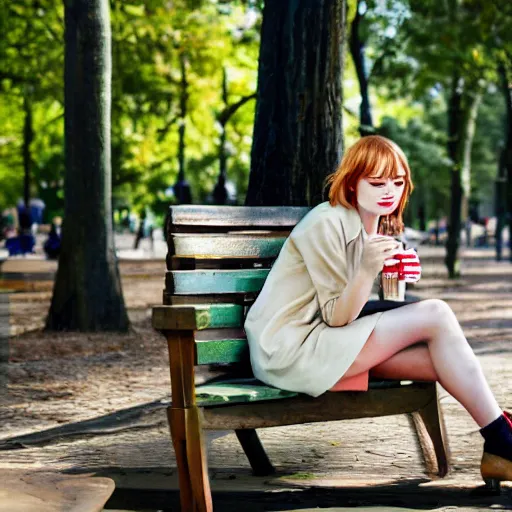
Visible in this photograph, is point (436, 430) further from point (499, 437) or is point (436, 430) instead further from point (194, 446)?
point (194, 446)

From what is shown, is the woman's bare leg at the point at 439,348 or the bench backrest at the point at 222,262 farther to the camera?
the bench backrest at the point at 222,262

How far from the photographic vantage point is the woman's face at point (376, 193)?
4.86 meters

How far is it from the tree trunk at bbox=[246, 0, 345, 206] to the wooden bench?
232 centimetres

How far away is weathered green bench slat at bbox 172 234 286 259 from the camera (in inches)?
198

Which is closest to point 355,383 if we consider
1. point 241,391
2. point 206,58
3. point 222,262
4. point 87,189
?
point 241,391

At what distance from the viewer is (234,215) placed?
5.25 metres

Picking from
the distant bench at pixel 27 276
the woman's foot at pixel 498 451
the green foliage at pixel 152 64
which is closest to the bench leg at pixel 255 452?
the woman's foot at pixel 498 451

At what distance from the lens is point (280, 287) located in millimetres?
4852

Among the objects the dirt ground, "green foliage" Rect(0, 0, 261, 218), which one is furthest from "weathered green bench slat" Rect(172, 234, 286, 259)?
"green foliage" Rect(0, 0, 261, 218)

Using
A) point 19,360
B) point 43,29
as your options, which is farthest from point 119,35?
point 19,360

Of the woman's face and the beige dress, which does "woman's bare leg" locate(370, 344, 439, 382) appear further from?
the woman's face

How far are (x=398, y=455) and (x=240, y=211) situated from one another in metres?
1.39

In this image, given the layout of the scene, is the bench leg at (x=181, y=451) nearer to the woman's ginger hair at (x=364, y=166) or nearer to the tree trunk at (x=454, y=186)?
the woman's ginger hair at (x=364, y=166)

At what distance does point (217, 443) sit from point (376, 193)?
1.90m
